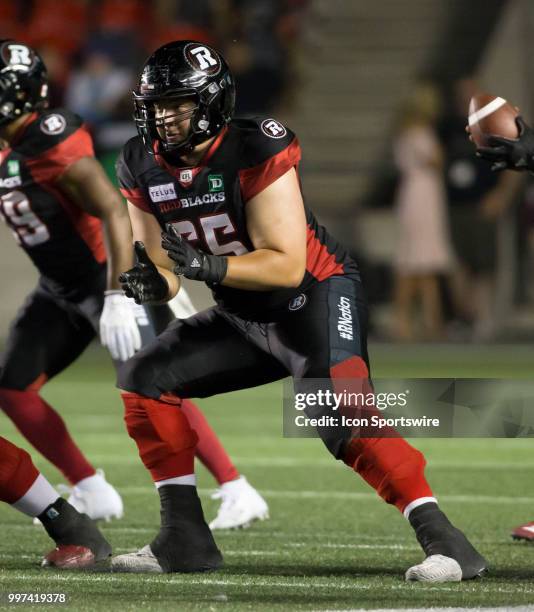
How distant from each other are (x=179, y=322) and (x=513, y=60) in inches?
408

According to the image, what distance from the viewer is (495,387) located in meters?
4.53

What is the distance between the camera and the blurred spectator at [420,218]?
1239 centimetres

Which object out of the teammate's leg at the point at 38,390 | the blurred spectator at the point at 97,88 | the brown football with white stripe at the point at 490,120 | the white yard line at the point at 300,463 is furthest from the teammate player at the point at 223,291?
the blurred spectator at the point at 97,88

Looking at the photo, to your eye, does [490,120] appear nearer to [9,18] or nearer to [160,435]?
[160,435]

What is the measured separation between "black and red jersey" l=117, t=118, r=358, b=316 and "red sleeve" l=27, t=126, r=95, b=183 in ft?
2.77

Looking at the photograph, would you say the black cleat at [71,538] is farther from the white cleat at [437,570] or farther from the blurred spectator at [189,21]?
the blurred spectator at [189,21]

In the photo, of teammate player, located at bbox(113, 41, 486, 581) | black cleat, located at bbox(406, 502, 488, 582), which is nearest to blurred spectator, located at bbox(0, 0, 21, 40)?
teammate player, located at bbox(113, 41, 486, 581)

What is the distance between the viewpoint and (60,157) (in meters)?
5.71

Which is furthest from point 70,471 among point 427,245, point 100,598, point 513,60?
point 513,60

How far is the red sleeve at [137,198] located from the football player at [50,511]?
0.86m

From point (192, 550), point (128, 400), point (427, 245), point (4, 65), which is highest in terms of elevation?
point (4, 65)

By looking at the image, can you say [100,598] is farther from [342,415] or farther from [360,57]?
[360,57]

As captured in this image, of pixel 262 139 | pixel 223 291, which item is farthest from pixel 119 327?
pixel 262 139

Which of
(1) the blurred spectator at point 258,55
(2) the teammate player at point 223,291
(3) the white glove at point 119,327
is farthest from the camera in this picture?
(1) the blurred spectator at point 258,55
